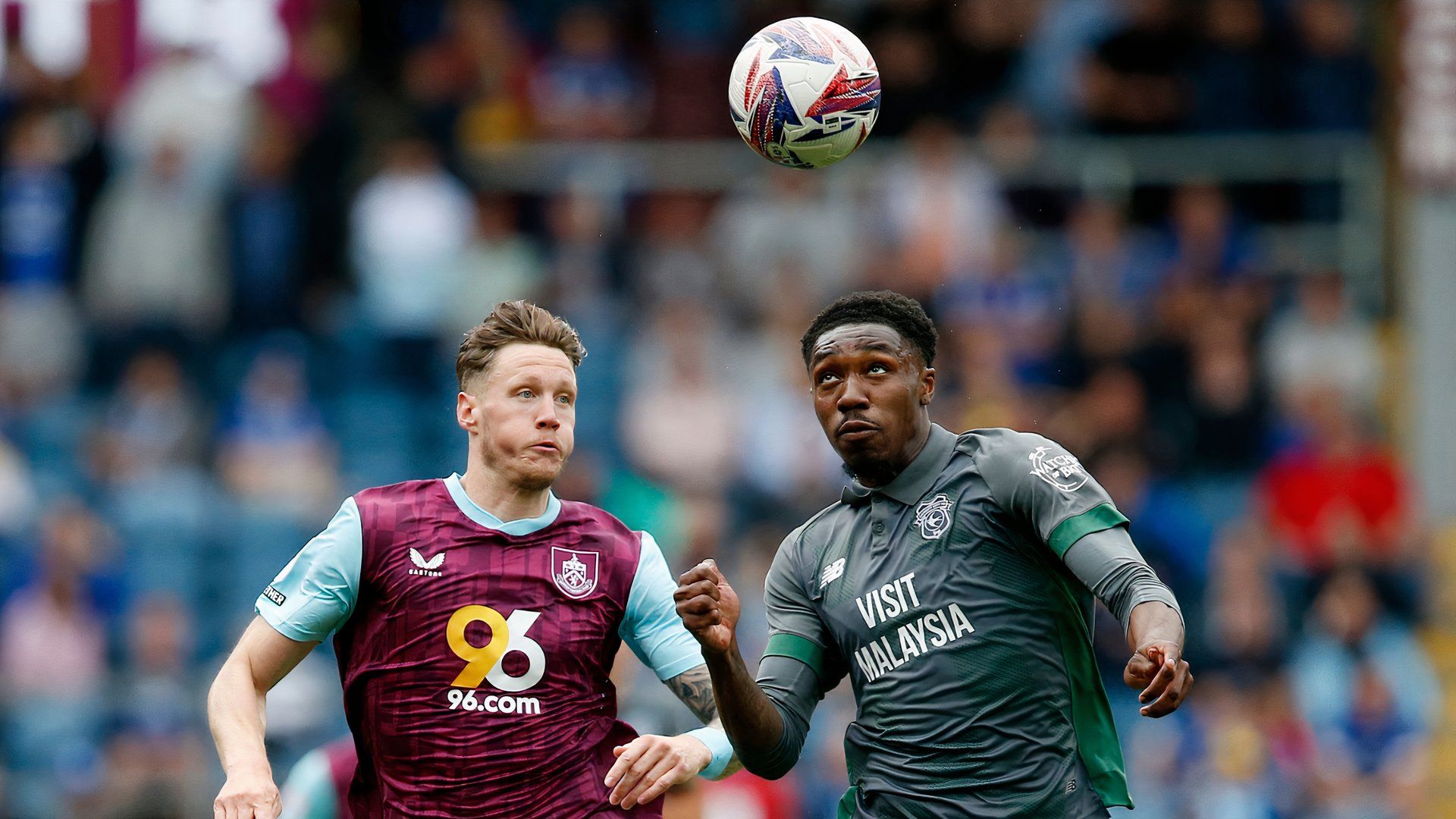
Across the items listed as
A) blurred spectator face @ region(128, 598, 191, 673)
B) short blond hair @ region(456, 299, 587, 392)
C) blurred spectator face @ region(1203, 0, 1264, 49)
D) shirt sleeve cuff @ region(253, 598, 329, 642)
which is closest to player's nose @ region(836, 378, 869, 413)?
short blond hair @ region(456, 299, 587, 392)

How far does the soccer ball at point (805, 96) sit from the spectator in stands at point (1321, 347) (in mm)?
7808

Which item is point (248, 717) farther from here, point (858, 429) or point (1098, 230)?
point (1098, 230)

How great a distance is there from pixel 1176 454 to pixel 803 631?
7.99m

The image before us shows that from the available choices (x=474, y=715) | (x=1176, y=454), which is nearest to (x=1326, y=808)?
(x=1176, y=454)

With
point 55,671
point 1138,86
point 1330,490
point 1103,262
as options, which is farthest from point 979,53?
point 55,671

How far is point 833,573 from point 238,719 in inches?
80.8

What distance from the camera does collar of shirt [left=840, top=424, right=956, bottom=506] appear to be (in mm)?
6613

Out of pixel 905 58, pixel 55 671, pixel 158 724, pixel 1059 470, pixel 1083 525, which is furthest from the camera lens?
pixel 905 58

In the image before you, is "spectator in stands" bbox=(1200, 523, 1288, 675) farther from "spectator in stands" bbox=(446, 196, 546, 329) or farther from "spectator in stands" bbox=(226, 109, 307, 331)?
"spectator in stands" bbox=(226, 109, 307, 331)

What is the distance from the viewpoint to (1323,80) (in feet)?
51.9

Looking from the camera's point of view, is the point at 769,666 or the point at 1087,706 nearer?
the point at 1087,706

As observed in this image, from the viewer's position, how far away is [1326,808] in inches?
490

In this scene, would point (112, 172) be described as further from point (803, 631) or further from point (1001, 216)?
point (803, 631)

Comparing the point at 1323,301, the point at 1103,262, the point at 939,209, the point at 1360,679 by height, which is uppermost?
the point at 939,209
